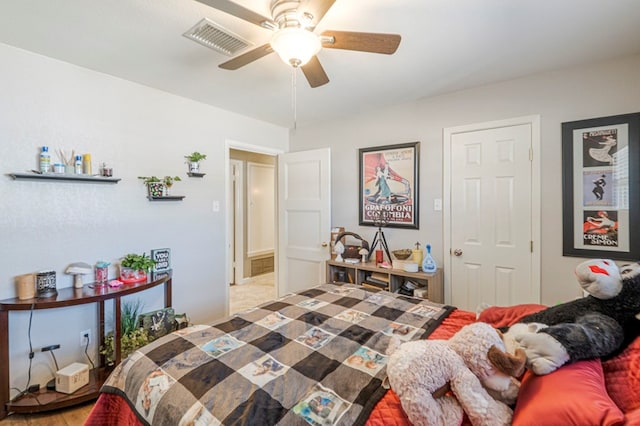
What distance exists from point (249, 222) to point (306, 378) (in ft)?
14.4

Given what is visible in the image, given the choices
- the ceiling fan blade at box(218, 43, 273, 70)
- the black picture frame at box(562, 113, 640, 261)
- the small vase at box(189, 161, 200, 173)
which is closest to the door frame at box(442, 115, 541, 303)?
the black picture frame at box(562, 113, 640, 261)

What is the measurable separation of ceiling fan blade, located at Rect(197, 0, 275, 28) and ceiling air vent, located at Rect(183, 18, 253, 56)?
1.37 feet

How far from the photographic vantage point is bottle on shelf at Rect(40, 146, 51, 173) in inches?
82.5

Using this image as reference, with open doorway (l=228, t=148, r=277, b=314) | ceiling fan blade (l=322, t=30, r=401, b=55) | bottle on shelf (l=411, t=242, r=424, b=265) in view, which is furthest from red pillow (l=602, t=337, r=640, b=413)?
open doorway (l=228, t=148, r=277, b=314)

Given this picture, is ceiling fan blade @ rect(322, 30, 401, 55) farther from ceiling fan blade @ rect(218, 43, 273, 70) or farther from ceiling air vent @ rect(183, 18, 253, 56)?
ceiling air vent @ rect(183, 18, 253, 56)

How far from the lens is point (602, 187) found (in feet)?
7.26

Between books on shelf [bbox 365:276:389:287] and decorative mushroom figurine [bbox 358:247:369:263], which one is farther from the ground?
decorative mushroom figurine [bbox 358:247:369:263]

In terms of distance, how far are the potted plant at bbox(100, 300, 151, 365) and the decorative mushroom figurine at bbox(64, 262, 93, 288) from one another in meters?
0.42

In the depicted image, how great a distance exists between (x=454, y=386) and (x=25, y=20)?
2.82 metres

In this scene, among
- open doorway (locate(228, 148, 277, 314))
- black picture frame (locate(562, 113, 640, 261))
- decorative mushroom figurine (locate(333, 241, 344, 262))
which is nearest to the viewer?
black picture frame (locate(562, 113, 640, 261))

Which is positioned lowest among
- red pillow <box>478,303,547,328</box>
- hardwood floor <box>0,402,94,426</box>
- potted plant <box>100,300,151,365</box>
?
hardwood floor <box>0,402,94,426</box>

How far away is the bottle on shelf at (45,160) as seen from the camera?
6.88ft

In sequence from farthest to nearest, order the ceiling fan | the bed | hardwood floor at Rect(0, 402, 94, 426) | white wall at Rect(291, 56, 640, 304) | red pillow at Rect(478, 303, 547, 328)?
white wall at Rect(291, 56, 640, 304)
hardwood floor at Rect(0, 402, 94, 426)
red pillow at Rect(478, 303, 547, 328)
the ceiling fan
the bed

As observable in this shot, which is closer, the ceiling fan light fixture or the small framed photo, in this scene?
the ceiling fan light fixture
